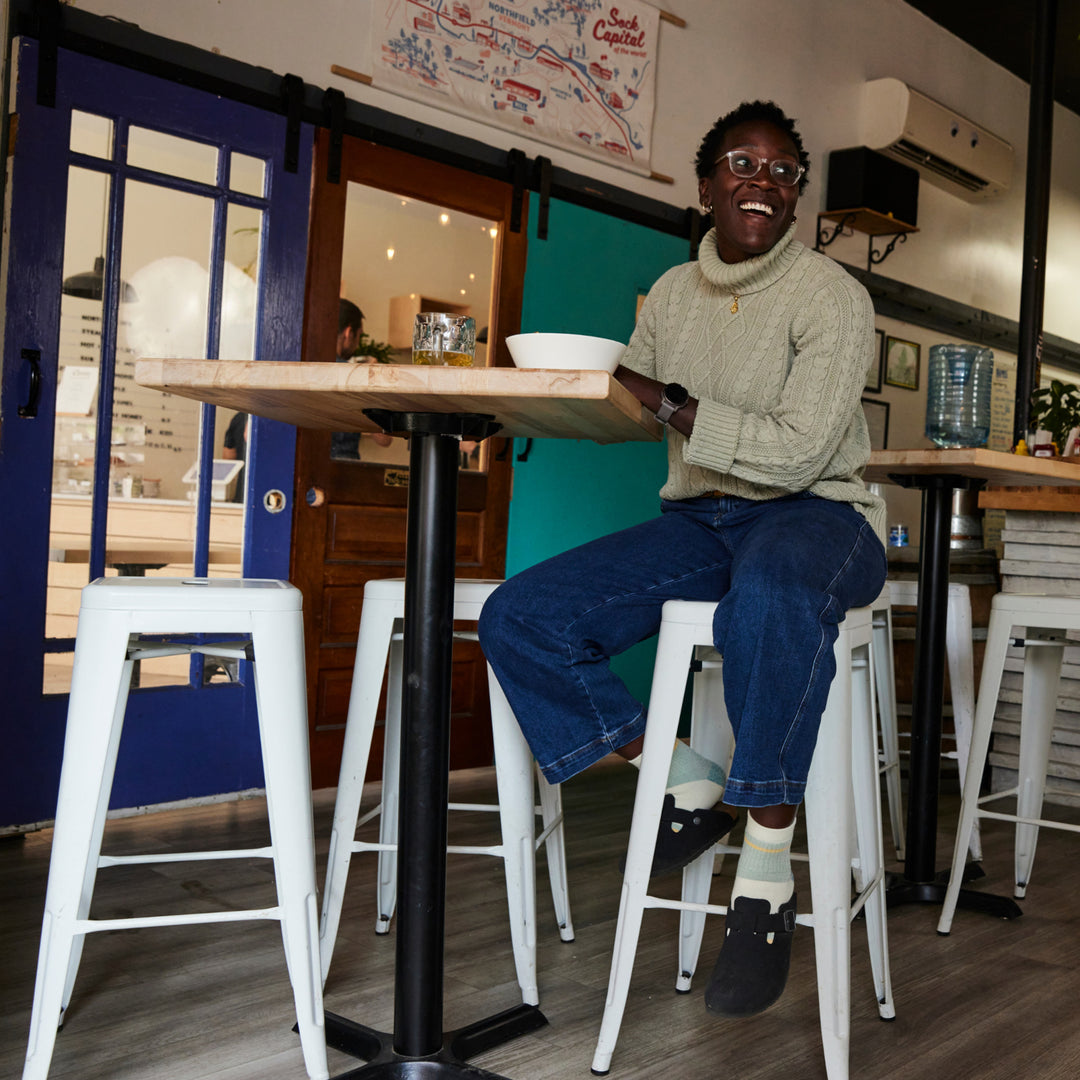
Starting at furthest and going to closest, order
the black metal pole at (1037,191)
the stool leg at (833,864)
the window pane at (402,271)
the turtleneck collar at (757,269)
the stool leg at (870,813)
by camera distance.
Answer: the black metal pole at (1037,191) → the window pane at (402,271) → the turtleneck collar at (757,269) → the stool leg at (870,813) → the stool leg at (833,864)

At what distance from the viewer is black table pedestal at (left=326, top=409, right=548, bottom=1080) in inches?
61.9

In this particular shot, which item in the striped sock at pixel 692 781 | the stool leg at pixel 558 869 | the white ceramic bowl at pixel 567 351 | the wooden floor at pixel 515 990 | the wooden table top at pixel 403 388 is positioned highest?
the white ceramic bowl at pixel 567 351

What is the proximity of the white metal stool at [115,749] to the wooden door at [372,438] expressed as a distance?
1.64m

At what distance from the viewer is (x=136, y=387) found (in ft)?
9.85

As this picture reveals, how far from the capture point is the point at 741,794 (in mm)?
1539

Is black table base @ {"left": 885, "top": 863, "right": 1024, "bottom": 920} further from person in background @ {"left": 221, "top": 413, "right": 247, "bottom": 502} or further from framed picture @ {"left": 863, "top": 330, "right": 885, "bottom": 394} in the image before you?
framed picture @ {"left": 863, "top": 330, "right": 885, "bottom": 394}

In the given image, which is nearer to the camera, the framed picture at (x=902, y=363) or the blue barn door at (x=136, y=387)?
the blue barn door at (x=136, y=387)

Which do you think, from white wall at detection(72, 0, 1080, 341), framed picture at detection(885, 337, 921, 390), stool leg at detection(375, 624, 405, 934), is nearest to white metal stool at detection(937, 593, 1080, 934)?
stool leg at detection(375, 624, 405, 934)

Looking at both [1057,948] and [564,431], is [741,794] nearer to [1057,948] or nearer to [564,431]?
[564,431]

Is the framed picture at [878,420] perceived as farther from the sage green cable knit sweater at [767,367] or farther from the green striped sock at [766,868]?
the green striped sock at [766,868]

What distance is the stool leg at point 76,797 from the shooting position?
57.6 inches

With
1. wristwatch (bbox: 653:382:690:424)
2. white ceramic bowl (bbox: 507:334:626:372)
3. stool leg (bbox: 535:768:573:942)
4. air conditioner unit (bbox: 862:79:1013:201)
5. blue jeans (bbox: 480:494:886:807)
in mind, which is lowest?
stool leg (bbox: 535:768:573:942)

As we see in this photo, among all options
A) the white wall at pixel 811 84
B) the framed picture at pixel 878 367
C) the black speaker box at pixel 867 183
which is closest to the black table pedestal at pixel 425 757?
the white wall at pixel 811 84

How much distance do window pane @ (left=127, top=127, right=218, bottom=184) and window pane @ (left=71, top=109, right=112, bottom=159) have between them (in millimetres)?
59
